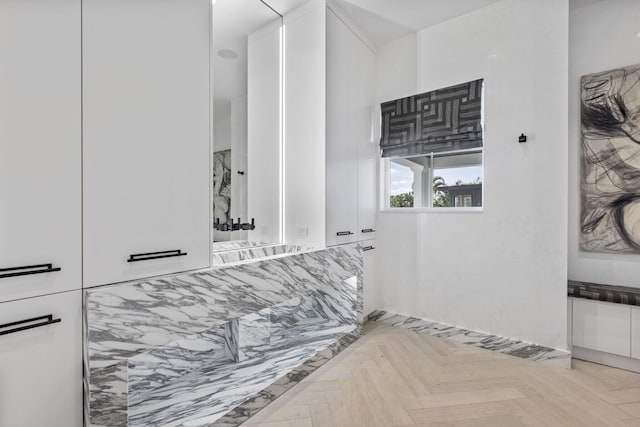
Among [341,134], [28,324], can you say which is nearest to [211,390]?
[28,324]

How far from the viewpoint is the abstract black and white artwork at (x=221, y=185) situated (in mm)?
2029

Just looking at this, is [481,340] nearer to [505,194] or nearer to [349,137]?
[505,194]

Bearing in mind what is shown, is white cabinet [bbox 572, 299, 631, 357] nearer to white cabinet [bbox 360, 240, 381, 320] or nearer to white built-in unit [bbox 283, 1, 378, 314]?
white cabinet [bbox 360, 240, 381, 320]

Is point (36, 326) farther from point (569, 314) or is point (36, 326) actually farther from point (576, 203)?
point (576, 203)

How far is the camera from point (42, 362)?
105 cm

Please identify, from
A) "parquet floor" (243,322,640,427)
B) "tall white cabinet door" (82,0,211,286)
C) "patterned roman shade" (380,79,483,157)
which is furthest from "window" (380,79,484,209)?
"tall white cabinet door" (82,0,211,286)

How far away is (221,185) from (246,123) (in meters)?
0.61

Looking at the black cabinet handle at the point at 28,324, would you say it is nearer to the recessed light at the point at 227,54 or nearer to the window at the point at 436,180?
the recessed light at the point at 227,54

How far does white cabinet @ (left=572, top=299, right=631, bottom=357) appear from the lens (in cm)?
211

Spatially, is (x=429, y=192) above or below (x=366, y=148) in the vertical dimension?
below

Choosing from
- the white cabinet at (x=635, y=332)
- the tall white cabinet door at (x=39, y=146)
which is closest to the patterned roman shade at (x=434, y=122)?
the white cabinet at (x=635, y=332)

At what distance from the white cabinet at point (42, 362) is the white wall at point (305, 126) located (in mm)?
1614

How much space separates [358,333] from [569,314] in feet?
5.40

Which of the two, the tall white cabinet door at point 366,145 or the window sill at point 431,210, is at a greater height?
the tall white cabinet door at point 366,145
